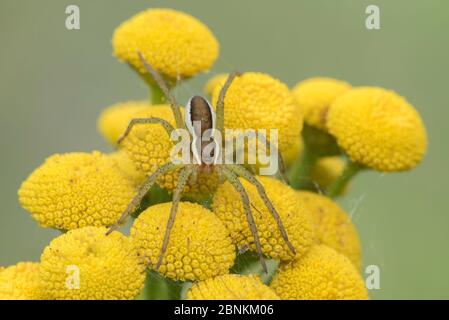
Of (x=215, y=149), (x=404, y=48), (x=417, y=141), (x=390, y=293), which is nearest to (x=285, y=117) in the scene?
(x=215, y=149)

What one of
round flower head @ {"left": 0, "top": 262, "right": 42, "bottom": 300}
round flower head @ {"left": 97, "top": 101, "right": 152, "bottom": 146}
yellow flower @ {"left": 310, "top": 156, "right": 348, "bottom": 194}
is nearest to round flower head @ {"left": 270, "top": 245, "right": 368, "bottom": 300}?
round flower head @ {"left": 0, "top": 262, "right": 42, "bottom": 300}

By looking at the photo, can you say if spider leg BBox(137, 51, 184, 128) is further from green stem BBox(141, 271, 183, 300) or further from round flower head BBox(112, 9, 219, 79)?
green stem BBox(141, 271, 183, 300)

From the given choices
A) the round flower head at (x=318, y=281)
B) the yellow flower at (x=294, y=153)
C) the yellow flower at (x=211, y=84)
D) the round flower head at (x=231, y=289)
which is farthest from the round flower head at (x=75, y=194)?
the yellow flower at (x=294, y=153)

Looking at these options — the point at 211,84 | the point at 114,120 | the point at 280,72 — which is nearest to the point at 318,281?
the point at 211,84

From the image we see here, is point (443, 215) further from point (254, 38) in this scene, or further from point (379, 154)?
point (379, 154)
